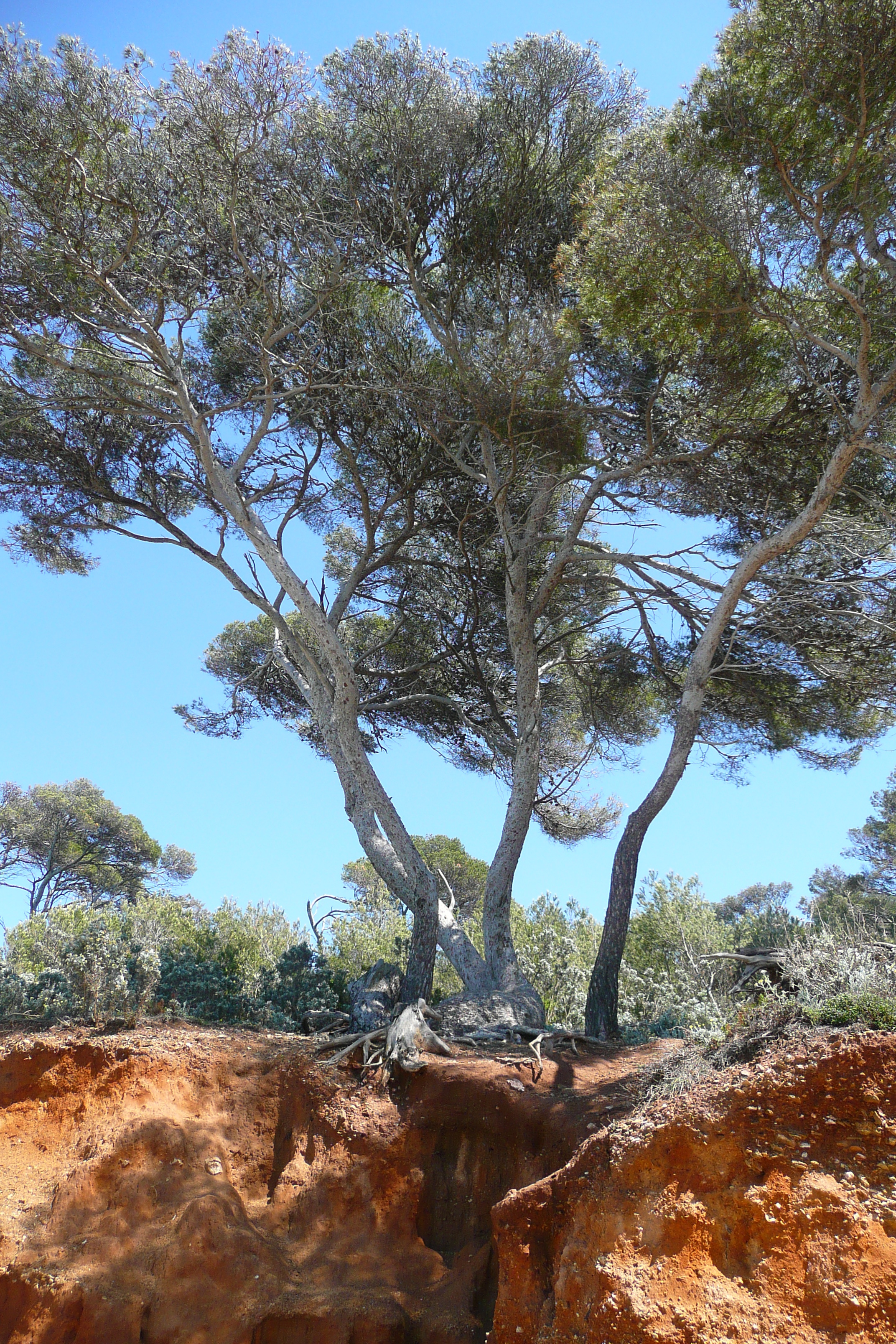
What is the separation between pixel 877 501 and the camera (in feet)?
27.1

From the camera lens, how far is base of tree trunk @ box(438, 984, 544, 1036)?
22.8 feet

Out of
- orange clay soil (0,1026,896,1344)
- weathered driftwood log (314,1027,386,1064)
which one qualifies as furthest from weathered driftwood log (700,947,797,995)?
weathered driftwood log (314,1027,386,1064)

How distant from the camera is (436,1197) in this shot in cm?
535

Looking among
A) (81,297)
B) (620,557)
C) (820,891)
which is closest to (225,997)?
(620,557)

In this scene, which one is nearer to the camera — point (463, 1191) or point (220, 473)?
point (463, 1191)

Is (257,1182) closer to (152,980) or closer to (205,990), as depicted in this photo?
(152,980)

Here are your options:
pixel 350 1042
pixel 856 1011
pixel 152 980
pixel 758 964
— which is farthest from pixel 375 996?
pixel 856 1011

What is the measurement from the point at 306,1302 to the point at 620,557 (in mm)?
6552

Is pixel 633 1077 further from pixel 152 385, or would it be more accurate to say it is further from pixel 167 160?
pixel 167 160

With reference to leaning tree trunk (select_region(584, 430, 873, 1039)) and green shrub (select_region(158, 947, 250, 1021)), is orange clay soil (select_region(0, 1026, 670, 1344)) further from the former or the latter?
green shrub (select_region(158, 947, 250, 1021))

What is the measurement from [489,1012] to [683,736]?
116 inches

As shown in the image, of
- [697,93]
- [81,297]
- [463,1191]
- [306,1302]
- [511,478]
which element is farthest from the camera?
[81,297]

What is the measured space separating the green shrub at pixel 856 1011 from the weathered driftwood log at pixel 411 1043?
2.60m

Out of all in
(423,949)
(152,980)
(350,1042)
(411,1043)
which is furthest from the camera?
(423,949)
